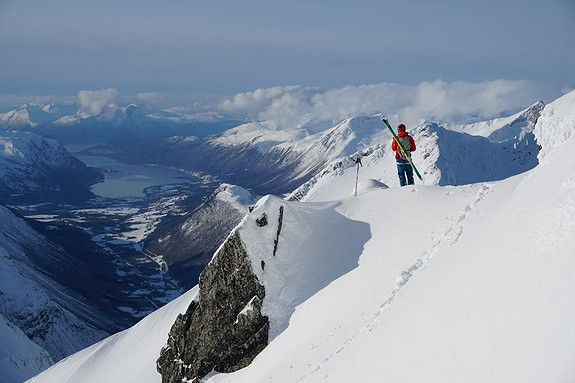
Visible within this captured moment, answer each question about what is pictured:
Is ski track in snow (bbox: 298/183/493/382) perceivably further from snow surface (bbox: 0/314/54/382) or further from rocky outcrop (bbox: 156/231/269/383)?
snow surface (bbox: 0/314/54/382)

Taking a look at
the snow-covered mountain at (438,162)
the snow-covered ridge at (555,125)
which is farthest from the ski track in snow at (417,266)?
the snow-covered mountain at (438,162)

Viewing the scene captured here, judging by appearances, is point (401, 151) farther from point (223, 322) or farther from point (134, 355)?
point (134, 355)

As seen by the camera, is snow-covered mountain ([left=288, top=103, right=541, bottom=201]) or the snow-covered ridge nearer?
the snow-covered ridge

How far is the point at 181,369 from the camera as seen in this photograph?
32750 millimetres

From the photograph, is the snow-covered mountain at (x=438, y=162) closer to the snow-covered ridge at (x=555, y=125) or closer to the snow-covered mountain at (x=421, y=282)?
the snow-covered mountain at (x=421, y=282)

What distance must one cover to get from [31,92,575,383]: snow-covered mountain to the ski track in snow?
0.08 meters

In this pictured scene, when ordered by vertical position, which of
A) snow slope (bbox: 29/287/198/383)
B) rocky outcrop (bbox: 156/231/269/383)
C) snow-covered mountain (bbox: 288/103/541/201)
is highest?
rocky outcrop (bbox: 156/231/269/383)

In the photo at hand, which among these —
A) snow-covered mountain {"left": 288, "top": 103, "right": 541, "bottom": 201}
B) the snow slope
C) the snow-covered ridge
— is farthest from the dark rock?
snow-covered mountain {"left": 288, "top": 103, "right": 541, "bottom": 201}

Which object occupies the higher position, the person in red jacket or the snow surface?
→ the person in red jacket

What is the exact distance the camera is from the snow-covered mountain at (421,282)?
12.6 metres

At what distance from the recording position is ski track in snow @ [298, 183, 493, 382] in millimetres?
19875

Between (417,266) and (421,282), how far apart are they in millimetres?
2288

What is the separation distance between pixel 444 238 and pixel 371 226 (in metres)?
7.23

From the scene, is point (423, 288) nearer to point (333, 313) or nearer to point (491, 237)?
point (491, 237)
